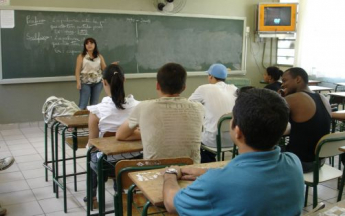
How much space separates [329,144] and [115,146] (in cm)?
140

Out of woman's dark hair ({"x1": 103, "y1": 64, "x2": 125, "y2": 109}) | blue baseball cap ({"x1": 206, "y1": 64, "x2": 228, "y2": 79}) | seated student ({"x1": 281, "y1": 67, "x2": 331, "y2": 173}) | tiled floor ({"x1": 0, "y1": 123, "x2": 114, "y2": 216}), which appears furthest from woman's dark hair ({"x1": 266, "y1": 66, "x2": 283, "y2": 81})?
woman's dark hair ({"x1": 103, "y1": 64, "x2": 125, "y2": 109})

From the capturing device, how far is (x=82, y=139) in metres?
3.53

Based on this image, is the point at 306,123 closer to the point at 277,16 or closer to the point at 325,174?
the point at 325,174

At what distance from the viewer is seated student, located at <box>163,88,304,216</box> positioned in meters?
1.06

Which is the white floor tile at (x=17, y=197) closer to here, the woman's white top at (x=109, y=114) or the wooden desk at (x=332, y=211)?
the woman's white top at (x=109, y=114)

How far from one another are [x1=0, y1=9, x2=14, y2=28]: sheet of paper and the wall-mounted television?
460cm

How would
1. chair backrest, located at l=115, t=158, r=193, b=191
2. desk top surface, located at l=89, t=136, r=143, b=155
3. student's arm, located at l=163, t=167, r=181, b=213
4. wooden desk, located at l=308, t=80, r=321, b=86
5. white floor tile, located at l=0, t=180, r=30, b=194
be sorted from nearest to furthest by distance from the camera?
1. student's arm, located at l=163, t=167, r=181, b=213
2. chair backrest, located at l=115, t=158, r=193, b=191
3. desk top surface, located at l=89, t=136, r=143, b=155
4. white floor tile, located at l=0, t=180, r=30, b=194
5. wooden desk, located at l=308, t=80, r=321, b=86

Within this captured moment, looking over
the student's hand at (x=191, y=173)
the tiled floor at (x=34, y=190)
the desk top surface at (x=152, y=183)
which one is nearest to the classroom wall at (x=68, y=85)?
the tiled floor at (x=34, y=190)

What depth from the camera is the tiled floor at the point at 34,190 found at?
3080mm

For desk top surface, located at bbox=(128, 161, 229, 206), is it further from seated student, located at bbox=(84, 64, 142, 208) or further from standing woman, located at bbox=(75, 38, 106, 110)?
standing woman, located at bbox=(75, 38, 106, 110)

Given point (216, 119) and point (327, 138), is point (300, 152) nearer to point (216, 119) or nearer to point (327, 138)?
point (327, 138)

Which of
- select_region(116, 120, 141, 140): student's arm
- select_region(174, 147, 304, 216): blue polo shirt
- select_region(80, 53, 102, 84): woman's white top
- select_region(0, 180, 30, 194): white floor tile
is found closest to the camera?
select_region(174, 147, 304, 216): blue polo shirt

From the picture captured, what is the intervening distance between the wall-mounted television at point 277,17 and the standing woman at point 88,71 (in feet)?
11.4

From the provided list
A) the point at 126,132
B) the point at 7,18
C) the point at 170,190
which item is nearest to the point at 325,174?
the point at 126,132
